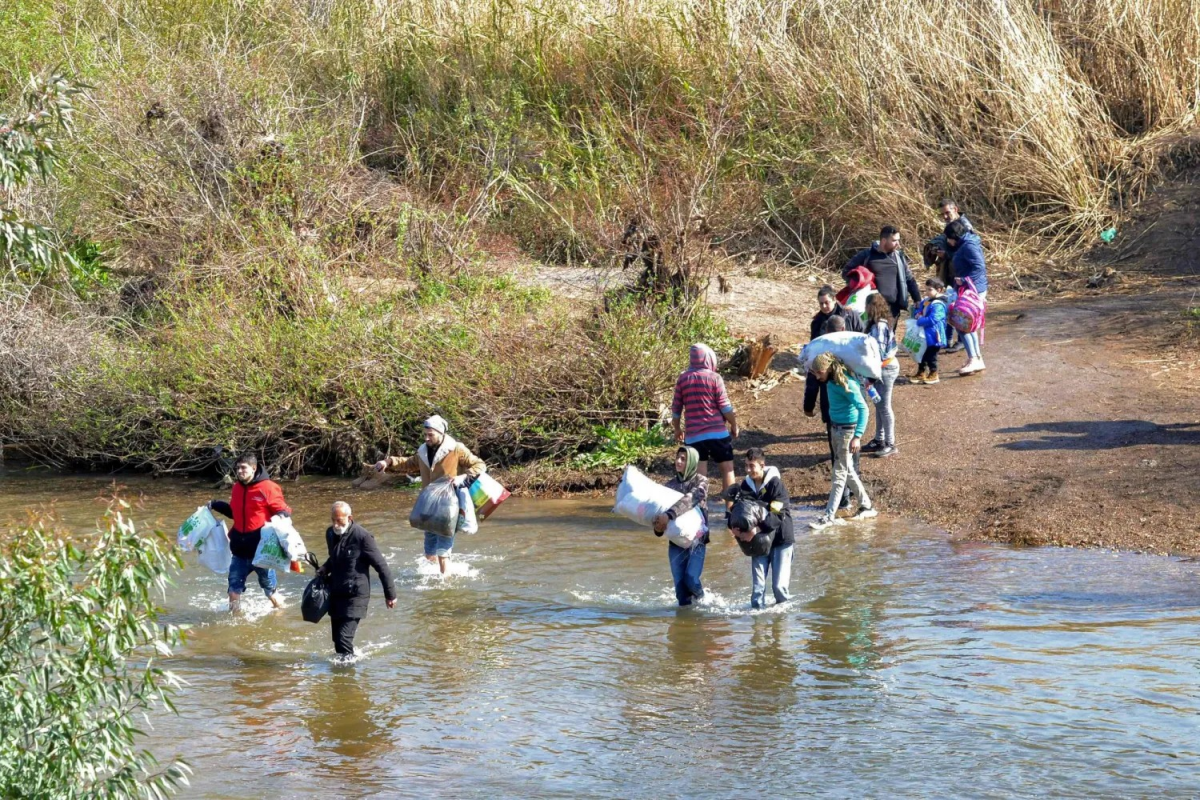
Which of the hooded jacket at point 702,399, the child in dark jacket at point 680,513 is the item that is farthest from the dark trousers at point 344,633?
the hooded jacket at point 702,399

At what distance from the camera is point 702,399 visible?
39.0ft

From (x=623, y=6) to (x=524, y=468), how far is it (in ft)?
36.7

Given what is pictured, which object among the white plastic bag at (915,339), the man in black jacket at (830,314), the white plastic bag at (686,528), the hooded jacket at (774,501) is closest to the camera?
the hooded jacket at (774,501)

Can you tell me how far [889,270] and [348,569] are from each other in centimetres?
725

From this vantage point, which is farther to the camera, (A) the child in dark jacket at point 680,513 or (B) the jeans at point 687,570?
(B) the jeans at point 687,570

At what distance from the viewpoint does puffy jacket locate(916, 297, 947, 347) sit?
14422 mm

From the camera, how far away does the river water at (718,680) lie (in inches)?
289

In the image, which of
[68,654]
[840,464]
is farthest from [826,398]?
[68,654]

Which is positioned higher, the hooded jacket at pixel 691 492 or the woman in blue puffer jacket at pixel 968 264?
the woman in blue puffer jacket at pixel 968 264

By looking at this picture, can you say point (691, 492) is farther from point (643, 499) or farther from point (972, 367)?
point (972, 367)

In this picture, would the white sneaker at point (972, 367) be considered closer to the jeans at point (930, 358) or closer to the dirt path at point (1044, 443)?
the dirt path at point (1044, 443)

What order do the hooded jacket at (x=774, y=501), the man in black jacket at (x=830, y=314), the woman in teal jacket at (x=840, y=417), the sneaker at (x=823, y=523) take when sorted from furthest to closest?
the man in black jacket at (x=830, y=314) < the sneaker at (x=823, y=523) < the woman in teal jacket at (x=840, y=417) < the hooded jacket at (x=774, y=501)

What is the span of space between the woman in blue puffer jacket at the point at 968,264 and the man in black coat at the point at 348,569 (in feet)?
26.4

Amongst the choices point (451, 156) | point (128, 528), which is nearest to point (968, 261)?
point (451, 156)
